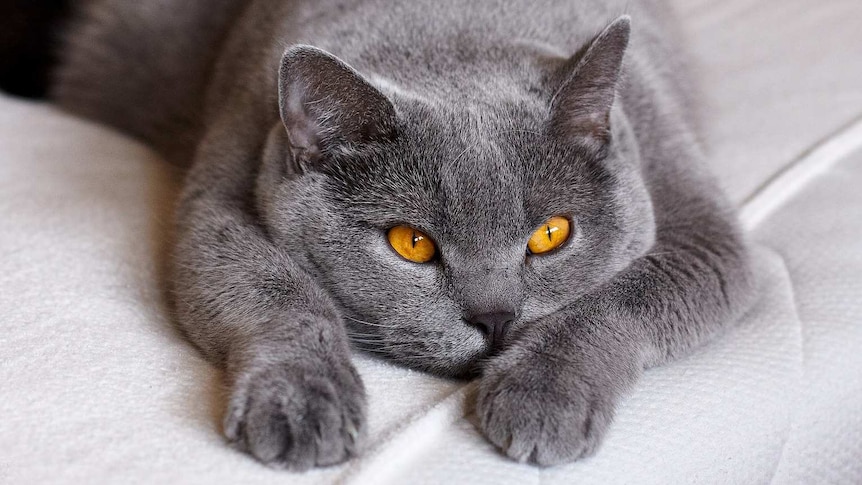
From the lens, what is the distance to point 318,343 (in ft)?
3.38

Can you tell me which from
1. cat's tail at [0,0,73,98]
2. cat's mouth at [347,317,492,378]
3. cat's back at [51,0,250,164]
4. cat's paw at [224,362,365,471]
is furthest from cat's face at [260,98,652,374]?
cat's tail at [0,0,73,98]

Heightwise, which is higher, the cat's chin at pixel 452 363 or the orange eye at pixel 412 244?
the orange eye at pixel 412 244

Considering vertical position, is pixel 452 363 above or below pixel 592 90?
below

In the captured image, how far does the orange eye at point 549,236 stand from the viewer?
1103 millimetres

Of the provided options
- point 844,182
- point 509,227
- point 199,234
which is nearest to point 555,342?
point 509,227

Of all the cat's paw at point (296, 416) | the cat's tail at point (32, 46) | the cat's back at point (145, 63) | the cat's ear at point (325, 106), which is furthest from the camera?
the cat's tail at point (32, 46)

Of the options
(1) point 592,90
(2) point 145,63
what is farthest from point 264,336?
A: (2) point 145,63

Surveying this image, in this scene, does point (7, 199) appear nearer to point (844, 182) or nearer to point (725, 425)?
point (725, 425)

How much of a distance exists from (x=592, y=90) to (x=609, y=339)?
331 millimetres

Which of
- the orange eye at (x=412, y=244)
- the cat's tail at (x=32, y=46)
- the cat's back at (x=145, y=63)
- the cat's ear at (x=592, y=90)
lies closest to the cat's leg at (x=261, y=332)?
the orange eye at (x=412, y=244)

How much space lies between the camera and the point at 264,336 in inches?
41.2

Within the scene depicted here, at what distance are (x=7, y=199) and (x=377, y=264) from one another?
2.58 ft

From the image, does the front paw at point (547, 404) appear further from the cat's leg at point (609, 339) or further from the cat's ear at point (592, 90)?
the cat's ear at point (592, 90)

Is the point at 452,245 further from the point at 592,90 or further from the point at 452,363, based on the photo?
the point at 592,90
